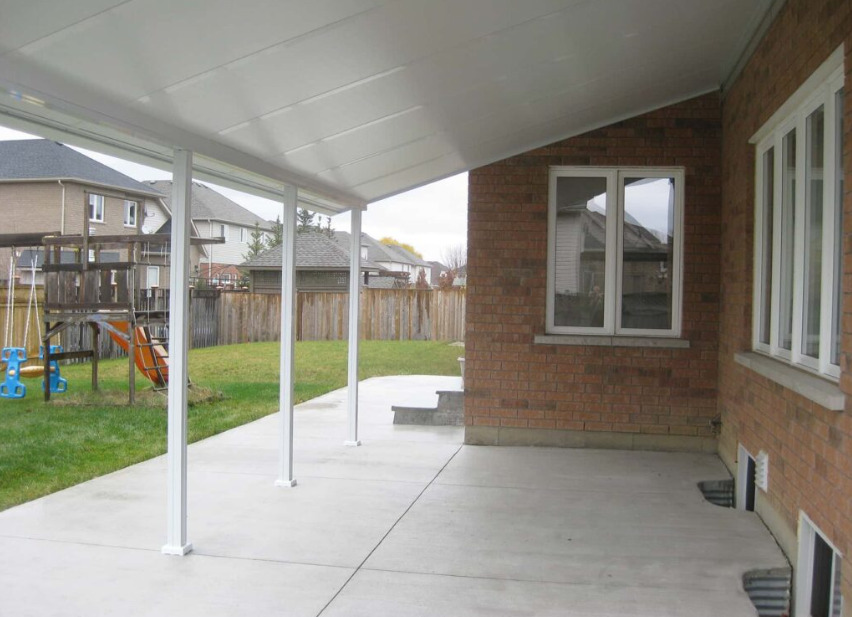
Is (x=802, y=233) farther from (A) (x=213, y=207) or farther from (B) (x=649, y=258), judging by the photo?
(A) (x=213, y=207)

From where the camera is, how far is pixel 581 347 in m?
7.84

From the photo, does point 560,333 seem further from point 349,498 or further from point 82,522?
point 82,522

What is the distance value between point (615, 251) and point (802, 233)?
3217 mm

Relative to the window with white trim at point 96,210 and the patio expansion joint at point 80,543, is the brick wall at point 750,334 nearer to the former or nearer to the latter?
the patio expansion joint at point 80,543

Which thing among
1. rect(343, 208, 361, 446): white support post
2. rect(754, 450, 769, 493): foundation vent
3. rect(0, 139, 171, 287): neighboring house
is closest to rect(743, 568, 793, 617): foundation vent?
rect(754, 450, 769, 493): foundation vent

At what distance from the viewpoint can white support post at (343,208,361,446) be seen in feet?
24.9

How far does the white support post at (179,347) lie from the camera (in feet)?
14.6

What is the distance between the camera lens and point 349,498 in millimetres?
5910

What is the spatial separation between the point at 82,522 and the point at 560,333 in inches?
190

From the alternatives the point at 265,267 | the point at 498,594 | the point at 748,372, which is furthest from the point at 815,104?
the point at 265,267

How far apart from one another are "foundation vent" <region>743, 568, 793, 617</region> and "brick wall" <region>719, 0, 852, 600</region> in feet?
0.71

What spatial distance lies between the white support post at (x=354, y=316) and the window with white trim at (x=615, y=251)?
6.53ft

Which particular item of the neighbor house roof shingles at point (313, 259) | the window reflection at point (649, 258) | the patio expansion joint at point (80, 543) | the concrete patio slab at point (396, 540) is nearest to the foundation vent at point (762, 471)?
the concrete patio slab at point (396, 540)

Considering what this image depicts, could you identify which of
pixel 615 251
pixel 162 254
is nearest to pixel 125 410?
pixel 615 251
